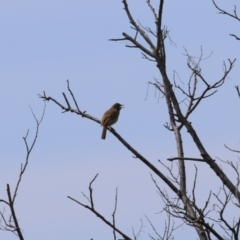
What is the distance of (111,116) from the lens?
46.3 ft

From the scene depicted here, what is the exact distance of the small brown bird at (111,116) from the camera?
13.4 m

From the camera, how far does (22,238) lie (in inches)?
208

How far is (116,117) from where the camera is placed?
564 inches

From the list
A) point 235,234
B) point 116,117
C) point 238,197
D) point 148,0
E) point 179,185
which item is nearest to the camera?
point 235,234

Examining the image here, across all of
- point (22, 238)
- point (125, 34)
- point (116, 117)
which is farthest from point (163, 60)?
point (116, 117)

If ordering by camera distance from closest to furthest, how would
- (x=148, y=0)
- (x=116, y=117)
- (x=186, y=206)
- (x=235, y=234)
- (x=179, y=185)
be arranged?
(x=235, y=234), (x=186, y=206), (x=179, y=185), (x=148, y=0), (x=116, y=117)

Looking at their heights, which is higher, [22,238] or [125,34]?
[125,34]

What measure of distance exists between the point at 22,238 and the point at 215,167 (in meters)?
1.61

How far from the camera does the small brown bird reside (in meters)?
13.4

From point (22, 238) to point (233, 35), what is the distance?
2580mm

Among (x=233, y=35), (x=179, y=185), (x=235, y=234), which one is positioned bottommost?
(x=235, y=234)

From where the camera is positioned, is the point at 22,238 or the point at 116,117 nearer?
the point at 22,238

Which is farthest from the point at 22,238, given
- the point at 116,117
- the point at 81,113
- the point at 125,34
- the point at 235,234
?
the point at 116,117

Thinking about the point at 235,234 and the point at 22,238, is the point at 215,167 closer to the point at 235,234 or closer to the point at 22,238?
the point at 235,234
